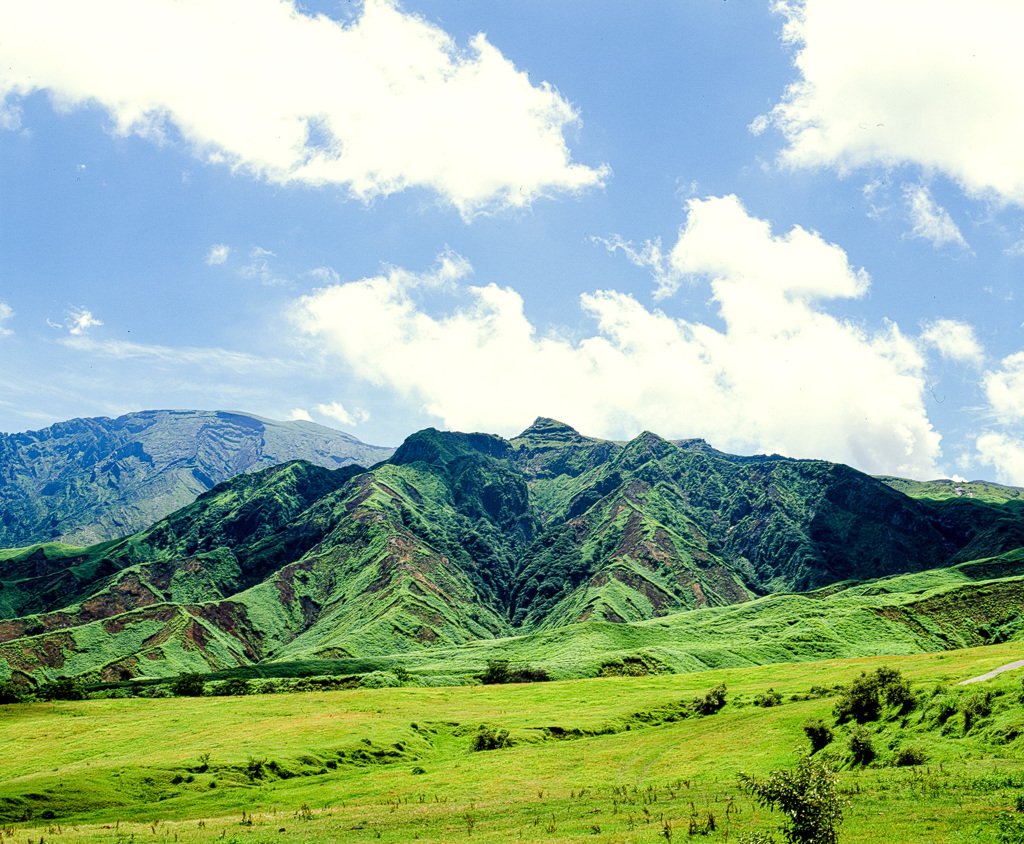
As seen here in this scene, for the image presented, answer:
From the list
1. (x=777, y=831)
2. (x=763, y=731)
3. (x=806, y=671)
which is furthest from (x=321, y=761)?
(x=806, y=671)

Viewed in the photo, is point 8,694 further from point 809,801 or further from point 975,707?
point 975,707

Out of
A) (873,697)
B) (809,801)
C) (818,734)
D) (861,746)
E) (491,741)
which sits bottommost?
(491,741)

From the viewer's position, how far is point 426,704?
139 meters

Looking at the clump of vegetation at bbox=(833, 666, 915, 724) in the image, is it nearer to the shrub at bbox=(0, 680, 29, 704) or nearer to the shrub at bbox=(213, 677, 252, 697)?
the shrub at bbox=(213, 677, 252, 697)

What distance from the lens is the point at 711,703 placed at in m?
108

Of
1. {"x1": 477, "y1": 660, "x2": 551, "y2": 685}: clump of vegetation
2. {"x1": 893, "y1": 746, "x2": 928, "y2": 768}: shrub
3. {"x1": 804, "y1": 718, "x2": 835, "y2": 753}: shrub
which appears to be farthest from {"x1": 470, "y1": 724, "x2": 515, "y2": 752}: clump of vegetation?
{"x1": 477, "y1": 660, "x2": 551, "y2": 685}: clump of vegetation

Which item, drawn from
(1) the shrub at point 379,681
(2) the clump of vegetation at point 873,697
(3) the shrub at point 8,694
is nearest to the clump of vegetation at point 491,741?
(2) the clump of vegetation at point 873,697

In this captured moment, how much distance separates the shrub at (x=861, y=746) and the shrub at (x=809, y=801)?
30635mm

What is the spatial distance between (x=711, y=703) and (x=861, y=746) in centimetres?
5175

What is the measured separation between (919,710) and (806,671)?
3070 inches

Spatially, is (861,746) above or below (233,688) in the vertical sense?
above

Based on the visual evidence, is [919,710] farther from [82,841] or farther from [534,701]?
[534,701]

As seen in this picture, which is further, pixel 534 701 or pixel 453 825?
pixel 534 701

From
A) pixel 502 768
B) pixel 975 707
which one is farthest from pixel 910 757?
pixel 502 768
